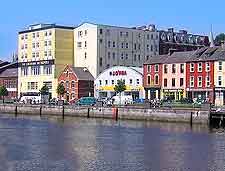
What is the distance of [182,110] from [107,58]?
57.1 meters

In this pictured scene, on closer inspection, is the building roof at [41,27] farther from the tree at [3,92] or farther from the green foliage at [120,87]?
the green foliage at [120,87]

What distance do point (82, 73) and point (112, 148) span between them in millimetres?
79719

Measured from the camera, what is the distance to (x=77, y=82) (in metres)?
128

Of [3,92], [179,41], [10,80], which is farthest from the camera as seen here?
[10,80]

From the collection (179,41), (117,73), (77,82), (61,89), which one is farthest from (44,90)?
(179,41)

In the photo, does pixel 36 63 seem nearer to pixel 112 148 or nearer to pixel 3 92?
pixel 3 92

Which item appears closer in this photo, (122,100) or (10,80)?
(122,100)

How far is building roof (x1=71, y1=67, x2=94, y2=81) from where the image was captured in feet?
425

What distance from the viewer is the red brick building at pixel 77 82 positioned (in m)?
129

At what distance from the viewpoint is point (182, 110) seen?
8231 cm

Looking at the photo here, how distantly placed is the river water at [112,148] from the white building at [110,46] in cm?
6059

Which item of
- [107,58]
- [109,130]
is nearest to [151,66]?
[107,58]

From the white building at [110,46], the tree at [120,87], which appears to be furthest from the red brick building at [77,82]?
the tree at [120,87]

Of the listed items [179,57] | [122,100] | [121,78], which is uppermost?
[179,57]
